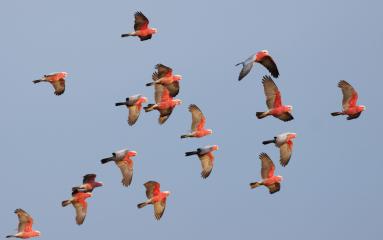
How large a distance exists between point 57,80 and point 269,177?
17129 mm

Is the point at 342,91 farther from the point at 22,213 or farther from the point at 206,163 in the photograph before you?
the point at 22,213

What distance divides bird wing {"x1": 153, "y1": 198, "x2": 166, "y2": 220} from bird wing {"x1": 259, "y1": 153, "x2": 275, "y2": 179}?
7.33 metres

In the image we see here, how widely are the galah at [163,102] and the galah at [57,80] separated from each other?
6.77m

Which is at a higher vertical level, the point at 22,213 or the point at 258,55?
the point at 258,55

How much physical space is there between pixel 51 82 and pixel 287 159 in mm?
18439

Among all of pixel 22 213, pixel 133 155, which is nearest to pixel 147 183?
pixel 133 155

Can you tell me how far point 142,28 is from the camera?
10925cm

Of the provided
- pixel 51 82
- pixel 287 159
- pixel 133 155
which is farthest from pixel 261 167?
pixel 51 82

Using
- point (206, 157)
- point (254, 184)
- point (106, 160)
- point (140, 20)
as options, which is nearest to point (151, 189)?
point (206, 157)

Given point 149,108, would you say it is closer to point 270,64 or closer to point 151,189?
point 151,189

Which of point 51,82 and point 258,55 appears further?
point 51,82

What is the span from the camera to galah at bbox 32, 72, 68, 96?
111688mm

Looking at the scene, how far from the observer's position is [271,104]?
107 metres

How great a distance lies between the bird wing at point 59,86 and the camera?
368 feet
